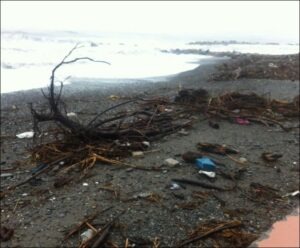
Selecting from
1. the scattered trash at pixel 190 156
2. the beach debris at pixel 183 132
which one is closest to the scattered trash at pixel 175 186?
the scattered trash at pixel 190 156

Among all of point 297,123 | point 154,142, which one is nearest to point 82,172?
point 154,142

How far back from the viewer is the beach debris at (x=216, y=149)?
18.4 ft

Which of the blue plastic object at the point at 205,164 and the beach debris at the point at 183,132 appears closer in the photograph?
the blue plastic object at the point at 205,164

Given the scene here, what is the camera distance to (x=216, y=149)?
18.5ft

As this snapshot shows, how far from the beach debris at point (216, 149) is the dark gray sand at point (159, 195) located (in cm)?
16

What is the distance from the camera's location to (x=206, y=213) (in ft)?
13.5

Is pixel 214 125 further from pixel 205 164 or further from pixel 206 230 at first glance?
pixel 206 230

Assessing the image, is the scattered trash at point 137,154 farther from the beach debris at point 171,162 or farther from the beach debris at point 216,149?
the beach debris at point 216,149

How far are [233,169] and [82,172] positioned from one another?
1885mm

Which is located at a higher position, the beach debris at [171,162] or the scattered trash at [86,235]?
the beach debris at [171,162]

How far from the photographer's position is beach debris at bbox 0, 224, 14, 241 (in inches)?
142

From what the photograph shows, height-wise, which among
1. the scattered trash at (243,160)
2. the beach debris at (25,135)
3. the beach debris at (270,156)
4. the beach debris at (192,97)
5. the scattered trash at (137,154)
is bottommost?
the beach debris at (270,156)

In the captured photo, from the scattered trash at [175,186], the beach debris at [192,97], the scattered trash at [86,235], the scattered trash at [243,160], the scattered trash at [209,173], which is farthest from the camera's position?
the beach debris at [192,97]

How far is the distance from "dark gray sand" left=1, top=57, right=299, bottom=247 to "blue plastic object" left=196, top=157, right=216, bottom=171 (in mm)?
88
